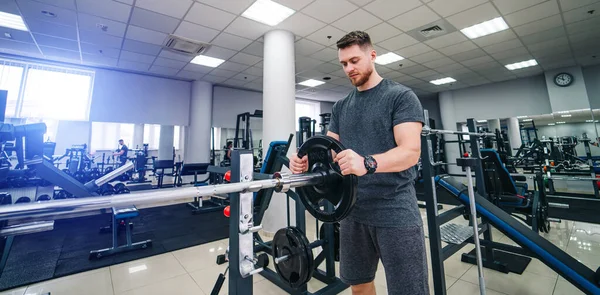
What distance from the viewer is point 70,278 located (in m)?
2.24

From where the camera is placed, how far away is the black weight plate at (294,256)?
0.87 meters

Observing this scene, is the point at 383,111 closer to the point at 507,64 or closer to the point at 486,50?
the point at 486,50

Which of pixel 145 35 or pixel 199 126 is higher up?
pixel 145 35

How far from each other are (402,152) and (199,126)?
7098 mm

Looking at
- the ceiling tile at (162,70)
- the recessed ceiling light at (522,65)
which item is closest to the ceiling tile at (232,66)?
the ceiling tile at (162,70)

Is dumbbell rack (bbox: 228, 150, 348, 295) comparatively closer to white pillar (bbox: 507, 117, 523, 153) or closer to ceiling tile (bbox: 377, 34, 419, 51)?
ceiling tile (bbox: 377, 34, 419, 51)

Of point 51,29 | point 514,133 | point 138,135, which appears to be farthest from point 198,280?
point 514,133

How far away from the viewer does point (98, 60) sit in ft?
17.5

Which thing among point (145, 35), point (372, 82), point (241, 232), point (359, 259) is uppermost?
point (145, 35)

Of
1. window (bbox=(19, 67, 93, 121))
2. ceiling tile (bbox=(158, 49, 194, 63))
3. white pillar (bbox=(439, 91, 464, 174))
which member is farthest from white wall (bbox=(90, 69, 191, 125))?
white pillar (bbox=(439, 91, 464, 174))

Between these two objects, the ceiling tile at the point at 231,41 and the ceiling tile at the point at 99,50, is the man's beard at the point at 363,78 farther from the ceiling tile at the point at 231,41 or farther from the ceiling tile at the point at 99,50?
the ceiling tile at the point at 99,50

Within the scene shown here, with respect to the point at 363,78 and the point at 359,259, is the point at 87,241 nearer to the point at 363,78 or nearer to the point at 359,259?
the point at 359,259

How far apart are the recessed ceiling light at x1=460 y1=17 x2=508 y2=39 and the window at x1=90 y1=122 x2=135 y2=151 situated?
355 inches

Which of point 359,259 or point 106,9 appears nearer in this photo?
point 359,259
